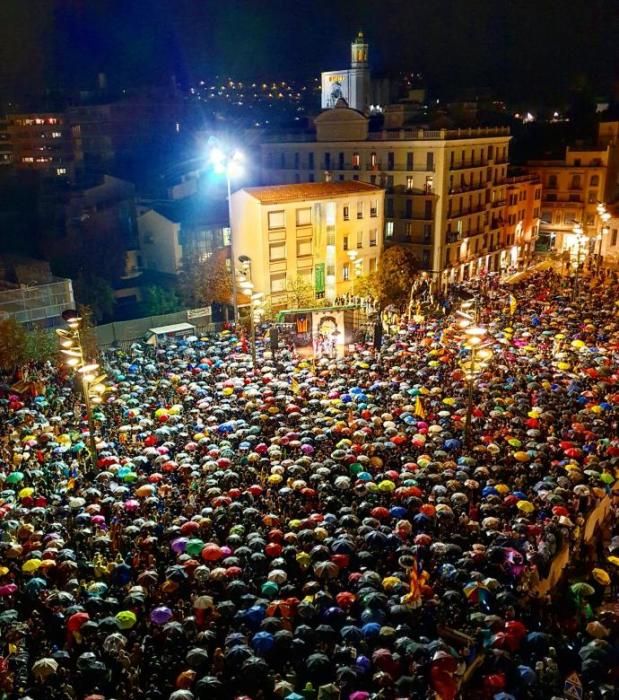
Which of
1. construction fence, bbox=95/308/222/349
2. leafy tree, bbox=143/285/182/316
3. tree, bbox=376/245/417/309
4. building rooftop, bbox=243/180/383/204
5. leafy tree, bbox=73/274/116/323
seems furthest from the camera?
tree, bbox=376/245/417/309

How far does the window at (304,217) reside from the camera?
4133cm

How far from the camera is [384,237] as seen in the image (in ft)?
166

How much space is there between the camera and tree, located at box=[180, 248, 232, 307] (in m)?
40.3

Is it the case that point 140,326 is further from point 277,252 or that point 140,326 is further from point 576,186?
point 576,186

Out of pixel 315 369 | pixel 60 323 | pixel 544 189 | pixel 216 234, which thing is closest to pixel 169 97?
pixel 216 234

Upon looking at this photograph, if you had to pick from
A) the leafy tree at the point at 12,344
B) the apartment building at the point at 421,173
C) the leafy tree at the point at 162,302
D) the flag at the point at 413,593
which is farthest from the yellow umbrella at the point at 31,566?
the apartment building at the point at 421,173

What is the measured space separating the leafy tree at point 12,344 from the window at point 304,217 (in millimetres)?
18150

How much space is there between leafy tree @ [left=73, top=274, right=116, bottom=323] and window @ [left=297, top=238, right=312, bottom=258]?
12013 millimetres

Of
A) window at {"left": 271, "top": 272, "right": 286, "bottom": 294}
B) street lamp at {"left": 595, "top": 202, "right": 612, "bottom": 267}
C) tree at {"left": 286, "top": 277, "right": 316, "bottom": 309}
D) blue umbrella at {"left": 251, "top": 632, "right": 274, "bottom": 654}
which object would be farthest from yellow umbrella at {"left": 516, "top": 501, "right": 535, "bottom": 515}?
street lamp at {"left": 595, "top": 202, "right": 612, "bottom": 267}

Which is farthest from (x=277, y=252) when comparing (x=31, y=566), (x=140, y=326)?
(x=31, y=566)

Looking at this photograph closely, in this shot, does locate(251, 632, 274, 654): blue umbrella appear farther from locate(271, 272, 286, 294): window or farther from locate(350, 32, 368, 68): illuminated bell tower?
locate(350, 32, 368, 68): illuminated bell tower

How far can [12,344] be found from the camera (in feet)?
96.6

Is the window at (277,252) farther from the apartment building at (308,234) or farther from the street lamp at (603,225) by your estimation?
the street lamp at (603,225)

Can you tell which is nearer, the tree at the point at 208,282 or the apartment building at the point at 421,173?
the tree at the point at 208,282
